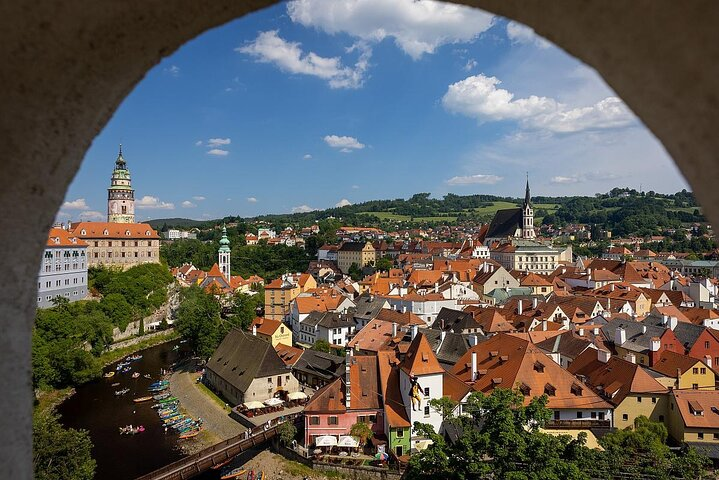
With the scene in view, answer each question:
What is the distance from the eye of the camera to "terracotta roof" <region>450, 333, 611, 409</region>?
63.7 feet

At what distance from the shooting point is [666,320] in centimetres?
2908

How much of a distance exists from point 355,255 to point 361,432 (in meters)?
63.6

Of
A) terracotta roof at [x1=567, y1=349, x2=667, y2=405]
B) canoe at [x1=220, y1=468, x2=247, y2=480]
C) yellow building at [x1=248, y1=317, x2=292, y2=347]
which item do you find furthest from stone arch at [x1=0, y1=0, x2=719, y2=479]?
yellow building at [x1=248, y1=317, x2=292, y2=347]

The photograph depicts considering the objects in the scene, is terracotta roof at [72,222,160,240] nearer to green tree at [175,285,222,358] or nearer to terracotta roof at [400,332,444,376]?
green tree at [175,285,222,358]

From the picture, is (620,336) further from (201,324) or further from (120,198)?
(120,198)

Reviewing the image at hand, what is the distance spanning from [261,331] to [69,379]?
12.4 m

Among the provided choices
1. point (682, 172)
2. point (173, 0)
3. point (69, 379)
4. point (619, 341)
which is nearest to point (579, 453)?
point (682, 172)

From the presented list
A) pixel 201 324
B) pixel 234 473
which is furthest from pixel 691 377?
pixel 201 324

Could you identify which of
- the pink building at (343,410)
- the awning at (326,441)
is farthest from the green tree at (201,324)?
the awning at (326,441)

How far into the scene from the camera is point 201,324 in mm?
34344

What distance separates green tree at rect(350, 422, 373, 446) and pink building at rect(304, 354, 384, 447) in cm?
49

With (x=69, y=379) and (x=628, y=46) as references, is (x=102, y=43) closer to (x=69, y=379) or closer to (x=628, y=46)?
(x=628, y=46)

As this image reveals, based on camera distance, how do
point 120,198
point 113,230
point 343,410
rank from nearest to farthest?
point 343,410 < point 113,230 < point 120,198

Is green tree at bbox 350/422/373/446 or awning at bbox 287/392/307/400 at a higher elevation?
green tree at bbox 350/422/373/446
